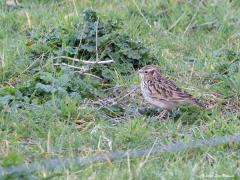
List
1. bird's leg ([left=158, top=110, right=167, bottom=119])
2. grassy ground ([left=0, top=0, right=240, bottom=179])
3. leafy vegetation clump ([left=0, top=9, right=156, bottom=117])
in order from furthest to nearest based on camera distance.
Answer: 1. leafy vegetation clump ([left=0, top=9, right=156, bottom=117])
2. bird's leg ([left=158, top=110, right=167, bottom=119])
3. grassy ground ([left=0, top=0, right=240, bottom=179])

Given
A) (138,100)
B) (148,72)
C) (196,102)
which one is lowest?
(138,100)

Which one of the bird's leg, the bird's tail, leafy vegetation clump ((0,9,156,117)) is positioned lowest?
the bird's leg

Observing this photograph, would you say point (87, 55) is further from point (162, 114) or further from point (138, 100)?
point (162, 114)

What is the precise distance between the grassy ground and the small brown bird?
0.11 m

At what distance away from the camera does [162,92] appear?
800 centimetres

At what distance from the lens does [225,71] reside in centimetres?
884

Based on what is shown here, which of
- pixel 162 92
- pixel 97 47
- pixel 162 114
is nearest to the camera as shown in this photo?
pixel 162 114

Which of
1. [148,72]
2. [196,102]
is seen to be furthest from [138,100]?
[196,102]

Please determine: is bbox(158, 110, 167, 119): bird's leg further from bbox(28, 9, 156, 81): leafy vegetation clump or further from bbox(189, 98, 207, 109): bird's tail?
bbox(28, 9, 156, 81): leafy vegetation clump

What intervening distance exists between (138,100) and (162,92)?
1.31 ft

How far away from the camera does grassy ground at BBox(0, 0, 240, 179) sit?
631 centimetres

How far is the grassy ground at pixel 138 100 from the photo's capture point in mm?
6309

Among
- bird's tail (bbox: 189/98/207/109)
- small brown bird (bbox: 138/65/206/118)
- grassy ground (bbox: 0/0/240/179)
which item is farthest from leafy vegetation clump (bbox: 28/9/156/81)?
bird's tail (bbox: 189/98/207/109)

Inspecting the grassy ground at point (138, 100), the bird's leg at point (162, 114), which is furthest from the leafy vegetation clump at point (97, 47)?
the bird's leg at point (162, 114)
